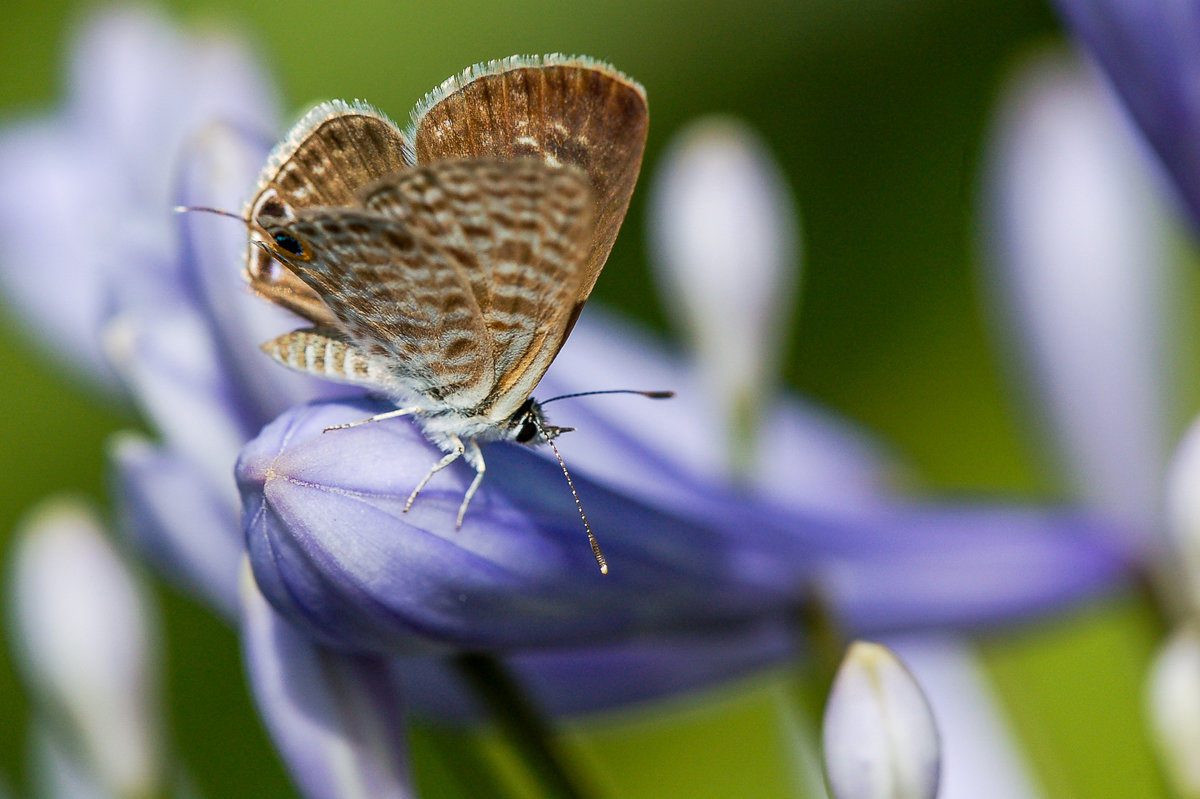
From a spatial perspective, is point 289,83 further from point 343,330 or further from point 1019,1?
point 343,330

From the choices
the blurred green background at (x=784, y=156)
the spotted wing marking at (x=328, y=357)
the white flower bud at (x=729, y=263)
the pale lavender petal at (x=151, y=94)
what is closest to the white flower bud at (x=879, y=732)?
the spotted wing marking at (x=328, y=357)

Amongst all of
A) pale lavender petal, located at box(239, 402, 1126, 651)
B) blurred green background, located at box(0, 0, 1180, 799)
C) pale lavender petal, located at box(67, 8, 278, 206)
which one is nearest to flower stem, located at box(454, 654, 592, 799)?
pale lavender petal, located at box(239, 402, 1126, 651)

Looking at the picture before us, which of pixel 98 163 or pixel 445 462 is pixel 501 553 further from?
pixel 98 163

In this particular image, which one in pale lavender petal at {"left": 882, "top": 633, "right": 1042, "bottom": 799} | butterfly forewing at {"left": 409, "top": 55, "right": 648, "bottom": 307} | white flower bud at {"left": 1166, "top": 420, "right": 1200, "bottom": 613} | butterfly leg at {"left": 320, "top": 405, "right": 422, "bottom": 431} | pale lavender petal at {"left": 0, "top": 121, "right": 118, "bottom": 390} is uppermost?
butterfly forewing at {"left": 409, "top": 55, "right": 648, "bottom": 307}

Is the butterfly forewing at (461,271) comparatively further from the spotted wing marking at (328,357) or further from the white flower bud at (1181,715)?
the white flower bud at (1181,715)

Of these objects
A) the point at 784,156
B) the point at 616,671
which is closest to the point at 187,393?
the point at 616,671

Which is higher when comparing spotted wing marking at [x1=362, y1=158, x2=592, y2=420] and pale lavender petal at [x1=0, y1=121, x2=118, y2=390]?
spotted wing marking at [x1=362, y1=158, x2=592, y2=420]

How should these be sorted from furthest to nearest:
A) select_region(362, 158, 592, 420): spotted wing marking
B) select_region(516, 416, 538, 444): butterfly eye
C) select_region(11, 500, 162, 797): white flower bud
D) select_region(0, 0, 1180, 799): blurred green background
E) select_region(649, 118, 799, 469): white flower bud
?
1. select_region(0, 0, 1180, 799): blurred green background
2. select_region(649, 118, 799, 469): white flower bud
3. select_region(11, 500, 162, 797): white flower bud
4. select_region(516, 416, 538, 444): butterfly eye
5. select_region(362, 158, 592, 420): spotted wing marking

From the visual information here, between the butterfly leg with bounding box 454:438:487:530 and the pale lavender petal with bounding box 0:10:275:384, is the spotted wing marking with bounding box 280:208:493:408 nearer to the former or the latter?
the butterfly leg with bounding box 454:438:487:530
